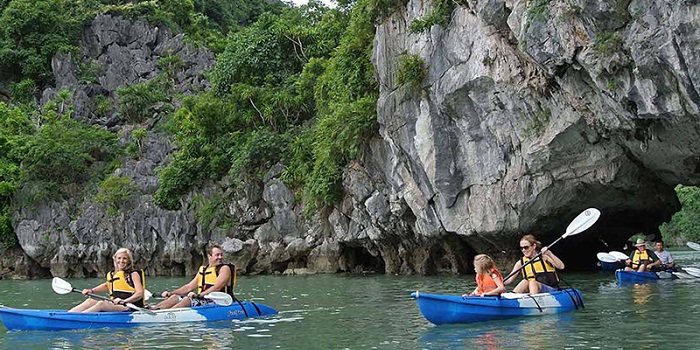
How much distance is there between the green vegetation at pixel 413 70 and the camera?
68.8ft

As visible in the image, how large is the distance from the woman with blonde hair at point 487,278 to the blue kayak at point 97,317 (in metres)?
4.32

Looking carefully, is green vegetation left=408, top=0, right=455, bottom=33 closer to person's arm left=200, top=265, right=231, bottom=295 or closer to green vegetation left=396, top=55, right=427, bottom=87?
green vegetation left=396, top=55, right=427, bottom=87

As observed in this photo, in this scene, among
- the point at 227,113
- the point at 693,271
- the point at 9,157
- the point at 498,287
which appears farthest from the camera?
the point at 9,157

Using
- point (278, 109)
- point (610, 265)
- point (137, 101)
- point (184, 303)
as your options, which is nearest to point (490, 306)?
point (184, 303)

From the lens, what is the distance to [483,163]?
2052 cm

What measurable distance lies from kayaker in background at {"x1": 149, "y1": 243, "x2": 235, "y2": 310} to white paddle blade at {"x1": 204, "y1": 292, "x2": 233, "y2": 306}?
0.14 meters

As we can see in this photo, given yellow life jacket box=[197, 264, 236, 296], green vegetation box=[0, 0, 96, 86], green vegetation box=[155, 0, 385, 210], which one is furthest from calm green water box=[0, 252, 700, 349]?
green vegetation box=[0, 0, 96, 86]

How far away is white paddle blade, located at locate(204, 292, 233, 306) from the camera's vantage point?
13094 millimetres

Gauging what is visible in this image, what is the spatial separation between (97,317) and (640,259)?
44.8 ft

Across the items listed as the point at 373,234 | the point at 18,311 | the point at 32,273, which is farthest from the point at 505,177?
the point at 32,273

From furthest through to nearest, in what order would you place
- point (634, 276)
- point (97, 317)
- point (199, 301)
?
point (634, 276), point (199, 301), point (97, 317)

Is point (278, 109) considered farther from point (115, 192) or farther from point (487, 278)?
point (487, 278)

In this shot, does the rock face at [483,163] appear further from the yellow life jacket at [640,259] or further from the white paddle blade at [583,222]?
the white paddle blade at [583,222]

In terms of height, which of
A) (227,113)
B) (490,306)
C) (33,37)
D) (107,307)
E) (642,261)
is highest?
(33,37)
